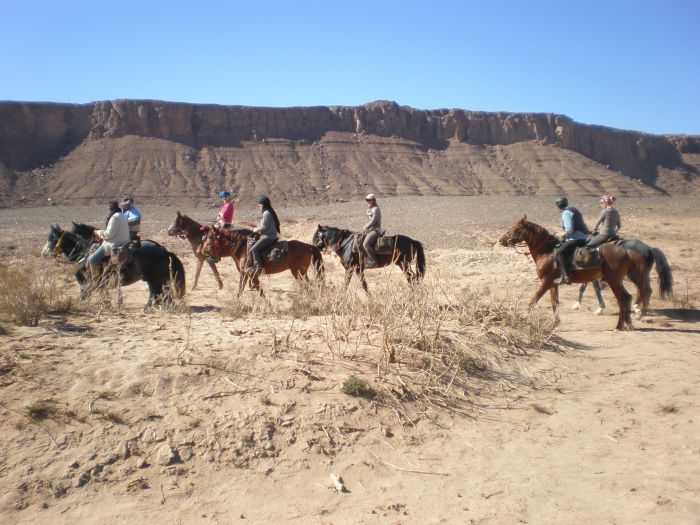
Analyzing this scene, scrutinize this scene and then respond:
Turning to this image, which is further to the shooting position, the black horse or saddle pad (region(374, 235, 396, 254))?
saddle pad (region(374, 235, 396, 254))

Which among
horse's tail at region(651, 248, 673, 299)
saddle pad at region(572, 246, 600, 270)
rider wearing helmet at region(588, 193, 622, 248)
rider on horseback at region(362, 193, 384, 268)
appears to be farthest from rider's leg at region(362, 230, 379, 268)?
horse's tail at region(651, 248, 673, 299)

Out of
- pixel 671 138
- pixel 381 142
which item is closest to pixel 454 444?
pixel 381 142

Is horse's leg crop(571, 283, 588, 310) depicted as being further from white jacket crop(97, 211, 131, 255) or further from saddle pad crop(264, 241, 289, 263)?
white jacket crop(97, 211, 131, 255)

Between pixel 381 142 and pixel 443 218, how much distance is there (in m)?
51.7

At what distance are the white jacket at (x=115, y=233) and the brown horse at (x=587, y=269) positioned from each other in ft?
20.6

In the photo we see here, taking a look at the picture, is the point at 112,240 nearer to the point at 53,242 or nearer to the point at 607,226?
the point at 53,242

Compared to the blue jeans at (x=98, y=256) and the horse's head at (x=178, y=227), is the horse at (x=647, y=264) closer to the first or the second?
the blue jeans at (x=98, y=256)

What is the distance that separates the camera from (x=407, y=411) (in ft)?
18.3

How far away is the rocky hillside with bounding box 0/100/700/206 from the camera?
199 feet

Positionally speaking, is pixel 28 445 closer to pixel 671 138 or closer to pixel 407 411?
pixel 407 411

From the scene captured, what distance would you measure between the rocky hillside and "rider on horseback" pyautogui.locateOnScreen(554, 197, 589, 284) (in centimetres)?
4995

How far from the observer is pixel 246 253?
12047 millimetres

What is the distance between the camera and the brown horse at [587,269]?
934 centimetres

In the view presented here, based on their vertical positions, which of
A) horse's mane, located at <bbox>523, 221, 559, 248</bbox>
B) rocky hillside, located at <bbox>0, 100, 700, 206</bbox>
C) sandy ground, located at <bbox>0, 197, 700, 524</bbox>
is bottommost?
sandy ground, located at <bbox>0, 197, 700, 524</bbox>
